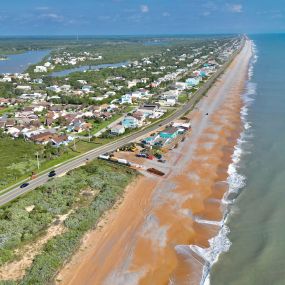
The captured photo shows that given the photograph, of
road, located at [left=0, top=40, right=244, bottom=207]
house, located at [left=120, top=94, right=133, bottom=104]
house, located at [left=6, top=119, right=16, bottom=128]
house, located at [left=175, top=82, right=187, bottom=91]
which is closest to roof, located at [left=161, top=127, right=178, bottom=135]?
road, located at [left=0, top=40, right=244, bottom=207]

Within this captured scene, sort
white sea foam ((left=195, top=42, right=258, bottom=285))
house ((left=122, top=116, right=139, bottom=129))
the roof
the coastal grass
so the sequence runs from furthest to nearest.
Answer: house ((left=122, top=116, right=139, bottom=129))
the roof
white sea foam ((left=195, top=42, right=258, bottom=285))
the coastal grass

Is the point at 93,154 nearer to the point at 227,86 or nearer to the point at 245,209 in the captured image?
the point at 245,209

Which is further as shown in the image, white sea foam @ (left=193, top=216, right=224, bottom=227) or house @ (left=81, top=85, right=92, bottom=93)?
house @ (left=81, top=85, right=92, bottom=93)

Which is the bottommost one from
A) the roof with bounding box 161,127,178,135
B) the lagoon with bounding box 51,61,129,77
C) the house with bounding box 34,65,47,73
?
the lagoon with bounding box 51,61,129,77

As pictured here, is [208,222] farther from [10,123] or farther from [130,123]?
[10,123]

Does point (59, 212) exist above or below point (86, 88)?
above

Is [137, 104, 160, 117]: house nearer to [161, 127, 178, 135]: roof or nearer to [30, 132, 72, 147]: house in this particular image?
[161, 127, 178, 135]: roof

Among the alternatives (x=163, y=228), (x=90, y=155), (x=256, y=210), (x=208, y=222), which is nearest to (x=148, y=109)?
(x=90, y=155)

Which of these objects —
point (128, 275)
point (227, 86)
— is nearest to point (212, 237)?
point (128, 275)
